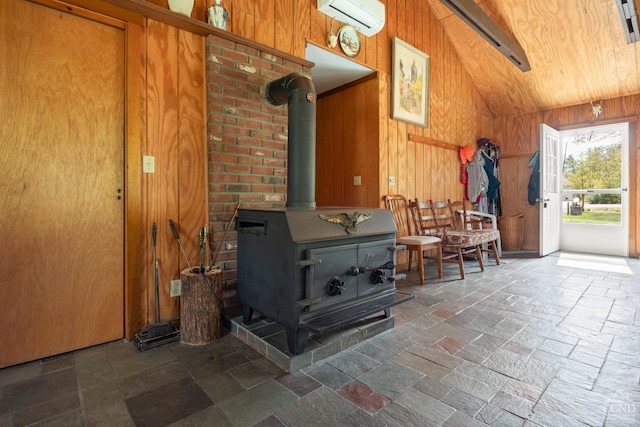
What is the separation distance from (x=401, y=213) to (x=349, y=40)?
6.38 feet

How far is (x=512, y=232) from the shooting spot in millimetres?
5012

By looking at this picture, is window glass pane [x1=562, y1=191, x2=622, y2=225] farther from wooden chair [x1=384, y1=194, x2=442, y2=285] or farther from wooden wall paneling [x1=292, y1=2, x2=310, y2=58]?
wooden wall paneling [x1=292, y1=2, x2=310, y2=58]

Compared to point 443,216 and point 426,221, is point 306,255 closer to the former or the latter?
point 426,221

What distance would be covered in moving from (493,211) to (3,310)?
5.75 m

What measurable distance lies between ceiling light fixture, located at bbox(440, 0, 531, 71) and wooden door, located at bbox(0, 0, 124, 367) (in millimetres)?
2862

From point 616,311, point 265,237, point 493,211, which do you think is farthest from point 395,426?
point 493,211

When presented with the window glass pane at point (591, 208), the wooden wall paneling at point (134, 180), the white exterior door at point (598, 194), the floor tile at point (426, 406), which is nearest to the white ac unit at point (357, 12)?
the wooden wall paneling at point (134, 180)

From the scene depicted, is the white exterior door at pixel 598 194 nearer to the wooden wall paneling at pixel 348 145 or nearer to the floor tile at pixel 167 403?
the wooden wall paneling at pixel 348 145

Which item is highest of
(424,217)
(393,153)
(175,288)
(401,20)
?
(401,20)

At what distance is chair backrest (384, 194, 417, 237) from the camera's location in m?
3.59

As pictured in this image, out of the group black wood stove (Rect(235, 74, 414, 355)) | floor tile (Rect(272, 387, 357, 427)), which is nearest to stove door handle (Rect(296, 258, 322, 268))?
black wood stove (Rect(235, 74, 414, 355))

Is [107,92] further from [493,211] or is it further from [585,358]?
[493,211]

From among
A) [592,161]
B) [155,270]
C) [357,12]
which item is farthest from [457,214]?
[155,270]

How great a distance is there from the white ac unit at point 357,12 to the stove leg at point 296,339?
101 inches
